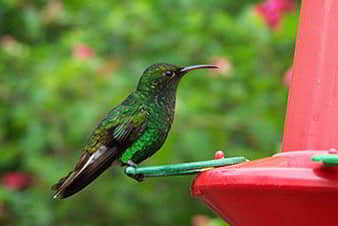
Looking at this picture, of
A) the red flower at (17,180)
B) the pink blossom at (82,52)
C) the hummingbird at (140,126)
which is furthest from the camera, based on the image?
the red flower at (17,180)

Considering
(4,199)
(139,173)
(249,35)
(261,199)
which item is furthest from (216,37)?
(261,199)

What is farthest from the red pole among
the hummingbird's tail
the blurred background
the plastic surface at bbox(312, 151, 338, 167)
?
the blurred background

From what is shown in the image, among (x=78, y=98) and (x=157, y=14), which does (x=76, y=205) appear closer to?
(x=78, y=98)

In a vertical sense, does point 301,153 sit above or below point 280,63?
above

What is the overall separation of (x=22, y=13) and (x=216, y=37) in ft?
4.90

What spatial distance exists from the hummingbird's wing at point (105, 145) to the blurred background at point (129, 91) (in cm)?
213

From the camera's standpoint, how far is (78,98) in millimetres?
6312

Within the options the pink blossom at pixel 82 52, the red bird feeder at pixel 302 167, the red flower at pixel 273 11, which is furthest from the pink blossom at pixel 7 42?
the red bird feeder at pixel 302 167

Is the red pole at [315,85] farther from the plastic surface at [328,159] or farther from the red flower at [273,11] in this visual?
the red flower at [273,11]

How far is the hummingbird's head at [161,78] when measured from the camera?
11.6ft

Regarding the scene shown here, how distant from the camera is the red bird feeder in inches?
94.6

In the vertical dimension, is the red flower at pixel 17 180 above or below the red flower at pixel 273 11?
below

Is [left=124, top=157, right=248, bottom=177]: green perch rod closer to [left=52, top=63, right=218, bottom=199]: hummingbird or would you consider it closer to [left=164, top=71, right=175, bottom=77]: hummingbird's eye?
[left=52, top=63, right=218, bottom=199]: hummingbird

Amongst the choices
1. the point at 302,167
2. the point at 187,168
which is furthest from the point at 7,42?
the point at 302,167
